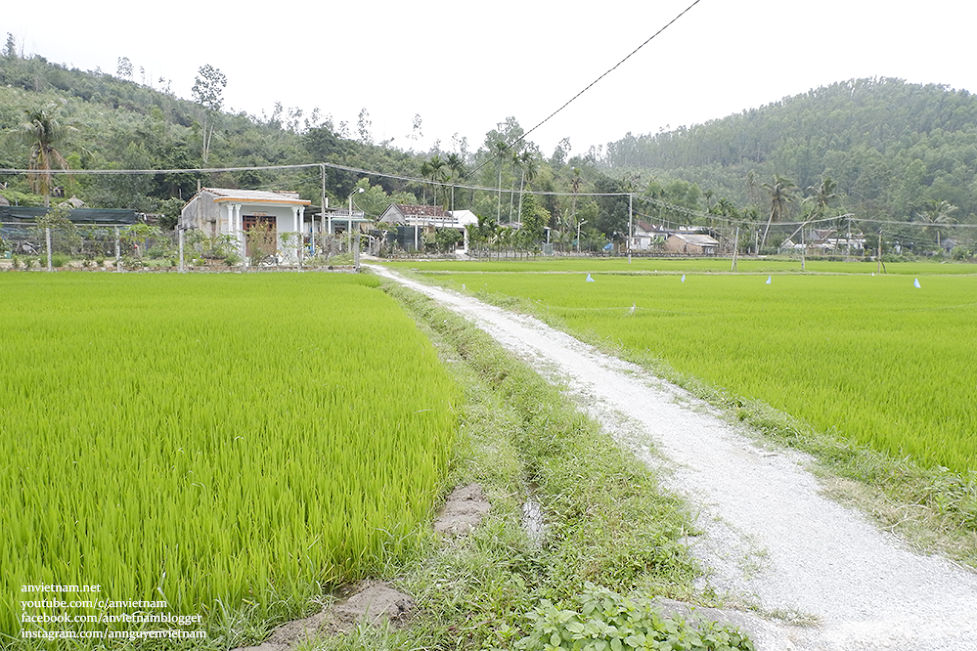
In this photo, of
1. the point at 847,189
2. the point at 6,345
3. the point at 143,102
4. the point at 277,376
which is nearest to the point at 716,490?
the point at 277,376

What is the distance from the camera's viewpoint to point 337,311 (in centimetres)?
973

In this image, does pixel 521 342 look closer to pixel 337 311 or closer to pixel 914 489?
pixel 337 311

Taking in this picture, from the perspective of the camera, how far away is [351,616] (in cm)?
204

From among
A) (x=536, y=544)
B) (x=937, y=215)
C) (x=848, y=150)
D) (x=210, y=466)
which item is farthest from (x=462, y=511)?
(x=848, y=150)

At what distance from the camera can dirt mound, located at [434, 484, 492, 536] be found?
2691 mm

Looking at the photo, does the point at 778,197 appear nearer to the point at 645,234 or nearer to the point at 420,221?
the point at 645,234

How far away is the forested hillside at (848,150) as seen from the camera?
230 ft

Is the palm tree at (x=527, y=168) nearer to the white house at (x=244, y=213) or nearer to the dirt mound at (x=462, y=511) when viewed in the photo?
the white house at (x=244, y=213)

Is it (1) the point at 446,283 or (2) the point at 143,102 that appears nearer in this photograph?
(1) the point at 446,283

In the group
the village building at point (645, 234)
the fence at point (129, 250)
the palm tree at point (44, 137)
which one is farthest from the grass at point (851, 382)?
the village building at point (645, 234)

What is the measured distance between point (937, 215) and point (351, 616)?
82.5 metres

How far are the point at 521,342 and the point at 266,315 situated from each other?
409cm

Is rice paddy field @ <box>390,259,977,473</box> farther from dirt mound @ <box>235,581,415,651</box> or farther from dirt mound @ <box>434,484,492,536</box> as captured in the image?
dirt mound @ <box>235,581,415,651</box>

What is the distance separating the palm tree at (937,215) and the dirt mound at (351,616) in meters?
78.8
